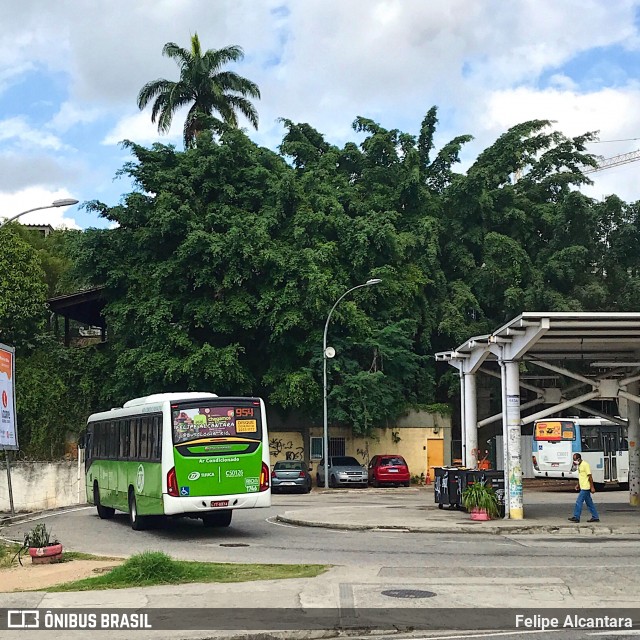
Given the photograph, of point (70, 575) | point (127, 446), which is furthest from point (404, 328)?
point (70, 575)

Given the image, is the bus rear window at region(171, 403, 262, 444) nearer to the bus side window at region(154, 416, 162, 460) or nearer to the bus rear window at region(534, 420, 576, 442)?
the bus side window at region(154, 416, 162, 460)

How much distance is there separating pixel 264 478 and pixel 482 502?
239 inches

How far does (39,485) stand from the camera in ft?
116

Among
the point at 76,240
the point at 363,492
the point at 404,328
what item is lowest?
the point at 363,492

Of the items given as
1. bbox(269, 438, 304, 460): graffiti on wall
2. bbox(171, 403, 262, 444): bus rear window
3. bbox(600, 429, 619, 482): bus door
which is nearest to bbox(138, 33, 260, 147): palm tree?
bbox(269, 438, 304, 460): graffiti on wall

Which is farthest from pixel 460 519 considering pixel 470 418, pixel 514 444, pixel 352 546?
pixel 352 546

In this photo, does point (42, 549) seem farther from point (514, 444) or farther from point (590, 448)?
point (590, 448)

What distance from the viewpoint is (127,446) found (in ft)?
80.3

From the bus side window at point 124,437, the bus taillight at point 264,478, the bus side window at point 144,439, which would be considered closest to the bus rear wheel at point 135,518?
the bus side window at point 124,437

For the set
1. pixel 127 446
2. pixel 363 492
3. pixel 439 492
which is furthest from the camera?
pixel 363 492

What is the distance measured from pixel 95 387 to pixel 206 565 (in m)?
33.5

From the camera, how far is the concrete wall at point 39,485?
115 ft

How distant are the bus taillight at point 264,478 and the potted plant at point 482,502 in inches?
229

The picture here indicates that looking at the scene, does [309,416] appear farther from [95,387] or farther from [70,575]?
[70,575]
